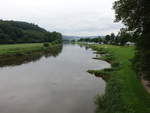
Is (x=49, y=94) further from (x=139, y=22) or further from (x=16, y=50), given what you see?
(x=16, y=50)

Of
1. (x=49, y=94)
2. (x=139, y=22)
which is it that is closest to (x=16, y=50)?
(x=49, y=94)

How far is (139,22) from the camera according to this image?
35.3 feet

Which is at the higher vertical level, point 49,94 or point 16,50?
point 16,50

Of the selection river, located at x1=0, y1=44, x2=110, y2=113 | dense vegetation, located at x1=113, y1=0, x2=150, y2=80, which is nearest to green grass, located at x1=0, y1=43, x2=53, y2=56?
river, located at x1=0, y1=44, x2=110, y2=113

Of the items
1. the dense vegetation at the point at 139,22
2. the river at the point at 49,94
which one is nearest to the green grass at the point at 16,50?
the river at the point at 49,94

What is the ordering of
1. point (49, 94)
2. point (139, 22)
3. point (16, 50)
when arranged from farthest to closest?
point (16, 50) → point (49, 94) → point (139, 22)

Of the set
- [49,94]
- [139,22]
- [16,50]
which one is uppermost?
[139,22]

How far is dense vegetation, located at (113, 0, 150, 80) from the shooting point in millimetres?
9734

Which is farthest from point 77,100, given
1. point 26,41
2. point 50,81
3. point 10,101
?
point 26,41

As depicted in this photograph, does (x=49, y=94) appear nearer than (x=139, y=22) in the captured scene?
No

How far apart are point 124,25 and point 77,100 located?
23.0 ft

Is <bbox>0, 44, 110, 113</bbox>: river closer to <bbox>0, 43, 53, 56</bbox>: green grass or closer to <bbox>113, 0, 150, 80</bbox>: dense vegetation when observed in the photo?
<bbox>113, 0, 150, 80</bbox>: dense vegetation

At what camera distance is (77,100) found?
46.3ft

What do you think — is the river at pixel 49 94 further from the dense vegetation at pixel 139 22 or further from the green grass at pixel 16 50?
the green grass at pixel 16 50
